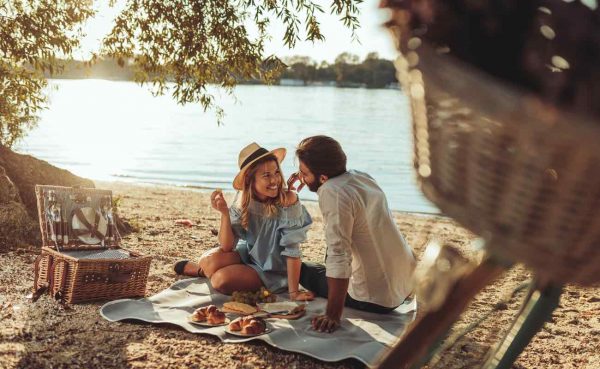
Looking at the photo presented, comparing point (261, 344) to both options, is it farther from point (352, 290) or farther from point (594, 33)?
point (594, 33)

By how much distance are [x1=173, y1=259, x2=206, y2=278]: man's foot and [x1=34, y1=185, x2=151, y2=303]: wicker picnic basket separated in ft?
2.10

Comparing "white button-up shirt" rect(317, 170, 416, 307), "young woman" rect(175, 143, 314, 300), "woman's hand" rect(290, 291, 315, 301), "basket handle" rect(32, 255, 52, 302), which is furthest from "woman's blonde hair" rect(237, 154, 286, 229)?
"basket handle" rect(32, 255, 52, 302)

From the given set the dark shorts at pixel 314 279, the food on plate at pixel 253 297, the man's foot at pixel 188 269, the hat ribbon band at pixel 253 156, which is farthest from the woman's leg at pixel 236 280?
the hat ribbon band at pixel 253 156

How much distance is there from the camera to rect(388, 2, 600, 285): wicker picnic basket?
747 mm

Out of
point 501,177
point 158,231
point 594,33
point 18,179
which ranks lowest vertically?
point 158,231

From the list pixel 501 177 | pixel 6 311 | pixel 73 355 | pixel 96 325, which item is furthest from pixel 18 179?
pixel 501 177

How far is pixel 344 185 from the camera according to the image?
14.6 ft

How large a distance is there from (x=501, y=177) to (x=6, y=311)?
4753 mm

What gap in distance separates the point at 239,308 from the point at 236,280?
56 cm

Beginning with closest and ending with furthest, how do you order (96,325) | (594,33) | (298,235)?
(594,33) < (96,325) < (298,235)

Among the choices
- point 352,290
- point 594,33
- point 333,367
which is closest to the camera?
point 594,33

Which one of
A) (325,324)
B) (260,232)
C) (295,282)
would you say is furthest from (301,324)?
(260,232)

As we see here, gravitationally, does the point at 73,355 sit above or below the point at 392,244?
below

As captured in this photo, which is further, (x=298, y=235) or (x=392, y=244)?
(x=298, y=235)
